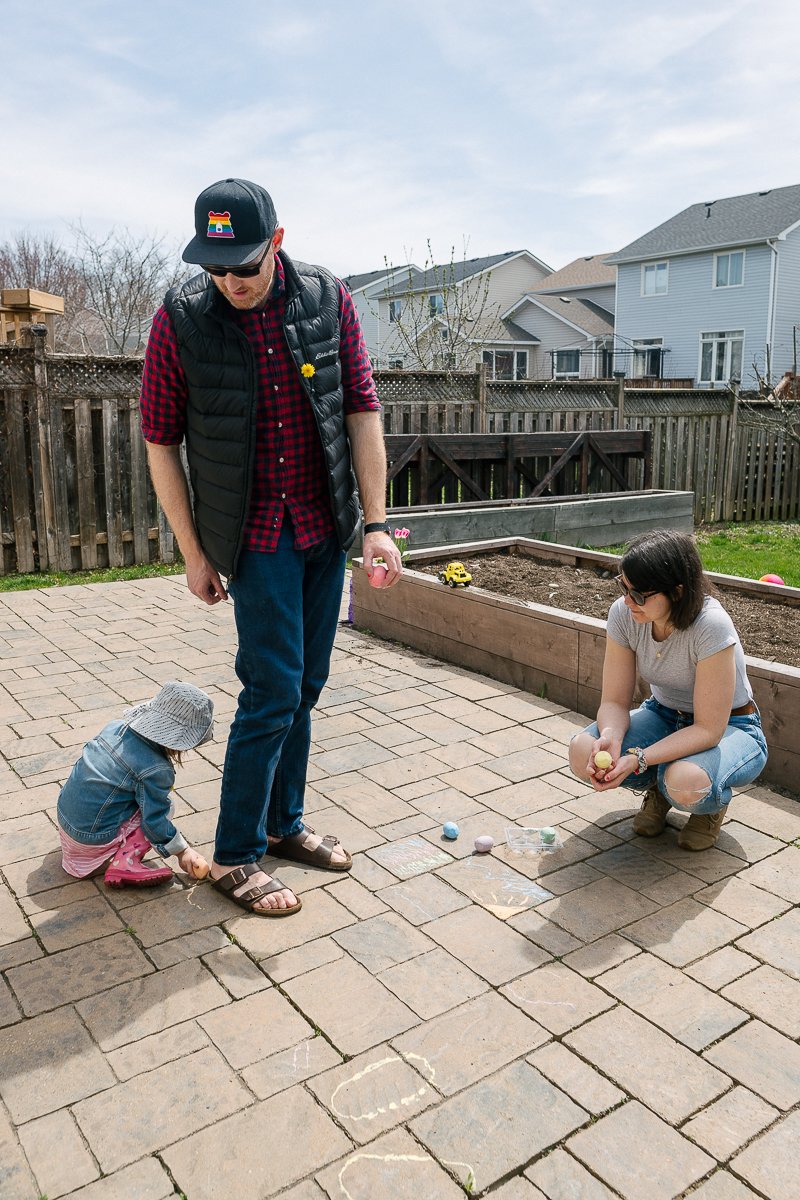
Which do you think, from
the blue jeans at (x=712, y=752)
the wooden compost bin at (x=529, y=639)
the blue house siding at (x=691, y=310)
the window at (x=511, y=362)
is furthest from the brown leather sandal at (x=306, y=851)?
the window at (x=511, y=362)

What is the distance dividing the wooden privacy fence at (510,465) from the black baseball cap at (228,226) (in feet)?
20.0

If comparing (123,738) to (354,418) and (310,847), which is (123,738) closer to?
(310,847)

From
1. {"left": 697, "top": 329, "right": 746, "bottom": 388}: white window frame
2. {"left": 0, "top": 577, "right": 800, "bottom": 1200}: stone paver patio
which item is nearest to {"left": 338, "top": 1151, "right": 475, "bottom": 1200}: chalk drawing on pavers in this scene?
{"left": 0, "top": 577, "right": 800, "bottom": 1200}: stone paver patio

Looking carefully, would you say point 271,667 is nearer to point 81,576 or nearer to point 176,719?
point 176,719

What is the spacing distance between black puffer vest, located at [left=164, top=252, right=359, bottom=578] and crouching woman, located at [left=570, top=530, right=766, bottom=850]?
3.33ft

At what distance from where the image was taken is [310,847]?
121 inches

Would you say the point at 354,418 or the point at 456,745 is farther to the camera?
the point at 456,745

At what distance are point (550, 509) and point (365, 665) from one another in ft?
12.6

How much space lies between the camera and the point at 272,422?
102 inches

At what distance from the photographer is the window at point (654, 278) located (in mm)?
33500

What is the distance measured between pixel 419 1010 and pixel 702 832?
128cm

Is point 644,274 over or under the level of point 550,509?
over

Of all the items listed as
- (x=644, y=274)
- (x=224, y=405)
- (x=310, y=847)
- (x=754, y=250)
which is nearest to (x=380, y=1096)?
(x=310, y=847)

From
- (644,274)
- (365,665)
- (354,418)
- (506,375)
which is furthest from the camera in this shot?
(506,375)
